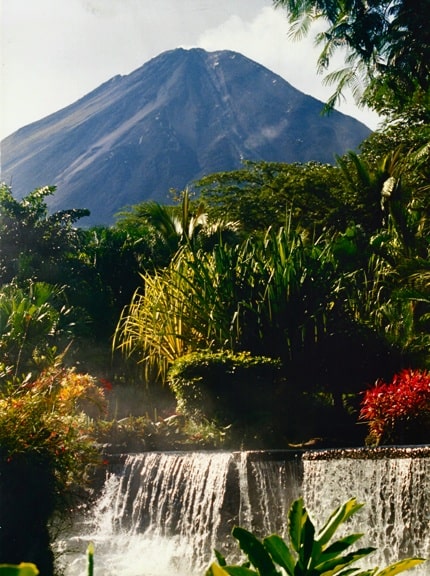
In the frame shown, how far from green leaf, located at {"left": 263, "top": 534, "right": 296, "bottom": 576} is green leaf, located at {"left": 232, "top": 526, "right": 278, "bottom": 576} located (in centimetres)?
1

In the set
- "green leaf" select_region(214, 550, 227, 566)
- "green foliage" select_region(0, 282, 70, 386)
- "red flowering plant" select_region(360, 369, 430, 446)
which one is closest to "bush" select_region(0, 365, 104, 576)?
"green foliage" select_region(0, 282, 70, 386)

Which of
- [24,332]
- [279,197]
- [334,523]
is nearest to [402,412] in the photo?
[24,332]

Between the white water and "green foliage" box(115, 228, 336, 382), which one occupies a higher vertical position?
"green foliage" box(115, 228, 336, 382)

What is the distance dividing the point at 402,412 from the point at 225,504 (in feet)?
8.54

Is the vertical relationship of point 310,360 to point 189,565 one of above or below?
above

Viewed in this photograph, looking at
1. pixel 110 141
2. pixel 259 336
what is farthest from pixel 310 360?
pixel 110 141

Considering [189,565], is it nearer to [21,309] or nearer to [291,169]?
[21,309]

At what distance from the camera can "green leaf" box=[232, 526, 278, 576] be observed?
3.95 feet

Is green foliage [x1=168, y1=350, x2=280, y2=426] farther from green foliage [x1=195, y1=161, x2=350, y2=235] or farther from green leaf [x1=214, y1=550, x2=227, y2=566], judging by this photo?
green foliage [x1=195, y1=161, x2=350, y2=235]

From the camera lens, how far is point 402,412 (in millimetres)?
10000

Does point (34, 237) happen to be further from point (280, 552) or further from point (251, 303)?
point (280, 552)

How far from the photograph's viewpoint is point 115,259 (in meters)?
20.2

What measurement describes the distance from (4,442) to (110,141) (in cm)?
19627

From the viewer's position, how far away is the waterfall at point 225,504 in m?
8.08
